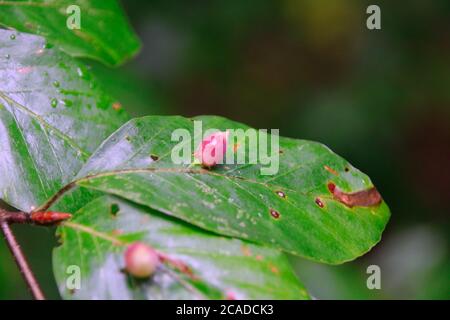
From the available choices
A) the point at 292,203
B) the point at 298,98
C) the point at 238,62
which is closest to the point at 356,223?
the point at 292,203

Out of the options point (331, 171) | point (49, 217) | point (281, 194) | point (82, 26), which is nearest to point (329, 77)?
point (82, 26)

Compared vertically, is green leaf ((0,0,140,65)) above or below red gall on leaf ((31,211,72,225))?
above

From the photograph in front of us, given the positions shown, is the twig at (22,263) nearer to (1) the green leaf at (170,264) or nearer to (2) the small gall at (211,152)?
(1) the green leaf at (170,264)

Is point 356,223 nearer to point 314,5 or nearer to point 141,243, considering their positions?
point 141,243

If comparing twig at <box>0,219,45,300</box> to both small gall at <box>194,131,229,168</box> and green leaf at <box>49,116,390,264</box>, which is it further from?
small gall at <box>194,131,229,168</box>

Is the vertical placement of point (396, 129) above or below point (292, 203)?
below

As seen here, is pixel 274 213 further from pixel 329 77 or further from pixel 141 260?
pixel 329 77

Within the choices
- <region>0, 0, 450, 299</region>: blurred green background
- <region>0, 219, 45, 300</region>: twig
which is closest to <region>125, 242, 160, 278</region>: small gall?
<region>0, 219, 45, 300</region>: twig
